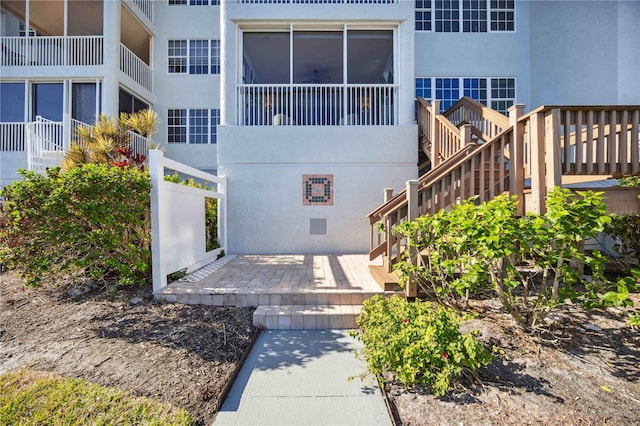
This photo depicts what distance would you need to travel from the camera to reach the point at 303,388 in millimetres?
2730

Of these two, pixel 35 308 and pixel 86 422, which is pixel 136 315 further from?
pixel 86 422

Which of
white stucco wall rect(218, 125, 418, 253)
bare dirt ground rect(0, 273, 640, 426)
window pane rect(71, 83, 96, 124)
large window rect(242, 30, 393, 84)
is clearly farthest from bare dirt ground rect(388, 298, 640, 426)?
window pane rect(71, 83, 96, 124)

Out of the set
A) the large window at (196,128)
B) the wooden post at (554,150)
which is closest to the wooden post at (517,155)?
the wooden post at (554,150)

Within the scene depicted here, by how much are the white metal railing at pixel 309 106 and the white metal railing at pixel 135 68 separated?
5379 millimetres

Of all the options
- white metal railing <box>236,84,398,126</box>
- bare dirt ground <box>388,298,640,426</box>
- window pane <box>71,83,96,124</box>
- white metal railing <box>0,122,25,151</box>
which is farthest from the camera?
window pane <box>71,83,96,124</box>

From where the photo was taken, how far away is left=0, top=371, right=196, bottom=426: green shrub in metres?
2.27

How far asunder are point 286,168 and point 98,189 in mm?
4145

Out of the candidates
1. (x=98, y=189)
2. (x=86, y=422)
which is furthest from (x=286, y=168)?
(x=86, y=422)

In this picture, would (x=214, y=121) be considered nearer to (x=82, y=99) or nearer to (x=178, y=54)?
(x=178, y=54)

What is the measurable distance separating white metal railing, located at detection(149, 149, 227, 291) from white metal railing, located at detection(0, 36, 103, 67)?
742 cm

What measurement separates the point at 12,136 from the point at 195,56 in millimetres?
6257

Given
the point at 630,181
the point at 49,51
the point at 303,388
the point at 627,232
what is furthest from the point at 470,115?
the point at 49,51

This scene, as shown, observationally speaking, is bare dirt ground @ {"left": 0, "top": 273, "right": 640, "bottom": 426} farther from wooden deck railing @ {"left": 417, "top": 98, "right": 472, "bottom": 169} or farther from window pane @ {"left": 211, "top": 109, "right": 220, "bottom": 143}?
window pane @ {"left": 211, "top": 109, "right": 220, "bottom": 143}

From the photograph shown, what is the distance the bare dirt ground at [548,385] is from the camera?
2.27 meters
